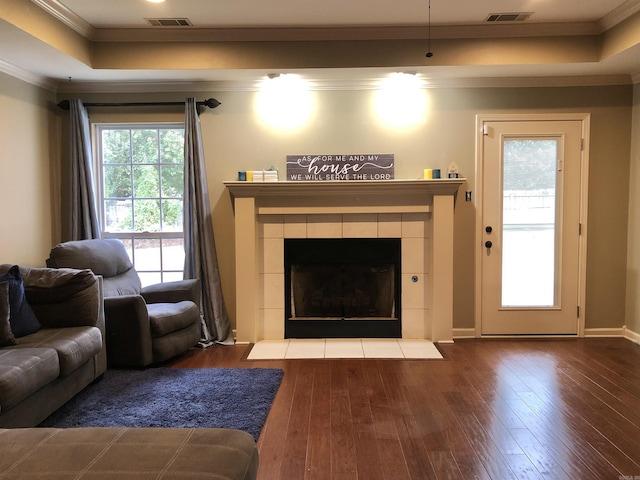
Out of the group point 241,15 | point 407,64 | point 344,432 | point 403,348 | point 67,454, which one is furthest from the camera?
point 403,348

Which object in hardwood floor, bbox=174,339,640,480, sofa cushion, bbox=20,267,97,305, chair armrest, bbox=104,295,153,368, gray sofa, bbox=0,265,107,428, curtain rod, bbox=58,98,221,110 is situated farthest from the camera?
curtain rod, bbox=58,98,221,110

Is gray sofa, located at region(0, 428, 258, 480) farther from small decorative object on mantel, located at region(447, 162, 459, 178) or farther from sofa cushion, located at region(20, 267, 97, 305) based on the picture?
small decorative object on mantel, located at region(447, 162, 459, 178)

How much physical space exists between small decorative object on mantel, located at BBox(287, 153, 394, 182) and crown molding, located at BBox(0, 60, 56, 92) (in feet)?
7.30

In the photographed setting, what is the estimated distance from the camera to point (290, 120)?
432 centimetres

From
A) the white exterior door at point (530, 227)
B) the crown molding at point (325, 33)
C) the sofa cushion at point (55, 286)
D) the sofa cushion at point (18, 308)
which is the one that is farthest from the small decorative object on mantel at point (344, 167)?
the sofa cushion at point (18, 308)

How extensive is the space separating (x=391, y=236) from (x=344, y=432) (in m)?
2.16

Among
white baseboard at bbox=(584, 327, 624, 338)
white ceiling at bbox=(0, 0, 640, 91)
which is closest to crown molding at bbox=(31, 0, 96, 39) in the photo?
white ceiling at bbox=(0, 0, 640, 91)

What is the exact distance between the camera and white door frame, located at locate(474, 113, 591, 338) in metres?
4.23

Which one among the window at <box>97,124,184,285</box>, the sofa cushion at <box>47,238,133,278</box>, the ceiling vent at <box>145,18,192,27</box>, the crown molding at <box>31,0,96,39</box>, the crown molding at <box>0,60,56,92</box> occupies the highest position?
the ceiling vent at <box>145,18,192,27</box>

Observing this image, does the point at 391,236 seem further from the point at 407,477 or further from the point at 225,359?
the point at 407,477

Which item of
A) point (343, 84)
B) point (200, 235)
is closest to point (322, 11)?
point (343, 84)

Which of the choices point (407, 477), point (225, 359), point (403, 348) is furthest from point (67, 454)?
point (403, 348)

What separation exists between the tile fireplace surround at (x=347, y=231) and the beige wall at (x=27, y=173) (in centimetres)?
168

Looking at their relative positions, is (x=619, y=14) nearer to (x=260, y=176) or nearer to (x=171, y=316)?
(x=260, y=176)
